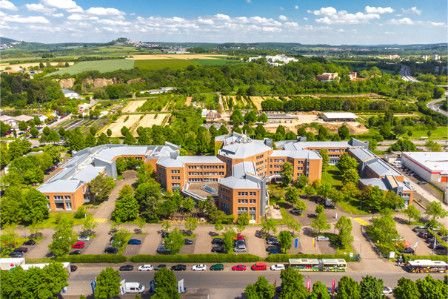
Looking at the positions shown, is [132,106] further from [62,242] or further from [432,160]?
[432,160]

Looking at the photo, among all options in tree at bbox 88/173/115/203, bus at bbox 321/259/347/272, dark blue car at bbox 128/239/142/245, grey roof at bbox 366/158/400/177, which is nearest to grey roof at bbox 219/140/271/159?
grey roof at bbox 366/158/400/177

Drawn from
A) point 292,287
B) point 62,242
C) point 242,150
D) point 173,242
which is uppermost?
point 242,150

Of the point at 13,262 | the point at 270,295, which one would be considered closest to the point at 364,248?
the point at 270,295

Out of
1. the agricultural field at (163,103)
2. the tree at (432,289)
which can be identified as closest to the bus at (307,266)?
the tree at (432,289)

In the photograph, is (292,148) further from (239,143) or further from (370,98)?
(370,98)

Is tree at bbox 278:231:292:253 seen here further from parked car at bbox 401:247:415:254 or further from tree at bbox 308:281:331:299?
parked car at bbox 401:247:415:254

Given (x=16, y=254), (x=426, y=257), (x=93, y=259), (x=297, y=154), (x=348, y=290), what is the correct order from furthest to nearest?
(x=297, y=154) < (x=16, y=254) < (x=426, y=257) < (x=93, y=259) < (x=348, y=290)

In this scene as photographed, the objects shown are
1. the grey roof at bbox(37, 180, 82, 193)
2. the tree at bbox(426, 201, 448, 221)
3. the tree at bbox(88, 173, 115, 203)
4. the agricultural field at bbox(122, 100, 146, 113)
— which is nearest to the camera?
the tree at bbox(426, 201, 448, 221)

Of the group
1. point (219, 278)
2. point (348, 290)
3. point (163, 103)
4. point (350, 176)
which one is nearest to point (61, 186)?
point (219, 278)
